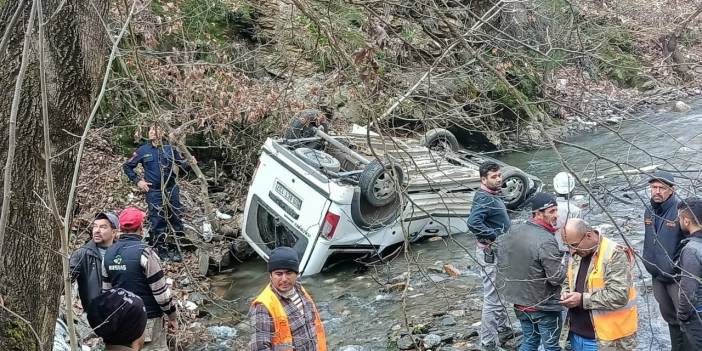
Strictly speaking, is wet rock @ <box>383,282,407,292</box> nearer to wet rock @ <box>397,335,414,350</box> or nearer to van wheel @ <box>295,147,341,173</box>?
wet rock @ <box>397,335,414,350</box>

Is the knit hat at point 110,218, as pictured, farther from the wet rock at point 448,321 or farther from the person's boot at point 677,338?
the person's boot at point 677,338

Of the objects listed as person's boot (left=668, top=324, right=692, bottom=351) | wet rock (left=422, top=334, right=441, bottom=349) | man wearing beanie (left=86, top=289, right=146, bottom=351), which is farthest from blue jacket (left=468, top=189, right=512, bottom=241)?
man wearing beanie (left=86, top=289, right=146, bottom=351)

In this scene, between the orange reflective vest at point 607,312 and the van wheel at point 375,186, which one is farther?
the van wheel at point 375,186

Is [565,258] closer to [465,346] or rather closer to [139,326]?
[465,346]

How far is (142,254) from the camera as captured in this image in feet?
16.1

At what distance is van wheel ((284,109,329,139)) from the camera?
823 cm

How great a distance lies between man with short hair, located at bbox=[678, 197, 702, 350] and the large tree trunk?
348cm

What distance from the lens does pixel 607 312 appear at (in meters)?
4.50

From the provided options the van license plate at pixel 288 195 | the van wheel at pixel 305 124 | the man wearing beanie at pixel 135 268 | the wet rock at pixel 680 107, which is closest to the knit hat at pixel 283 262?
the man wearing beanie at pixel 135 268

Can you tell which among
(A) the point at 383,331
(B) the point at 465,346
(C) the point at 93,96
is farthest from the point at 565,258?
(C) the point at 93,96

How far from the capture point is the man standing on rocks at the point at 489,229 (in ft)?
Answer: 19.0

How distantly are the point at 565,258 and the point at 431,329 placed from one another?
6.58 ft

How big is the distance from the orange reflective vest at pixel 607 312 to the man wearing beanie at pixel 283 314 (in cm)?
184

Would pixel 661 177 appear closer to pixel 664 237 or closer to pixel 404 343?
pixel 664 237
